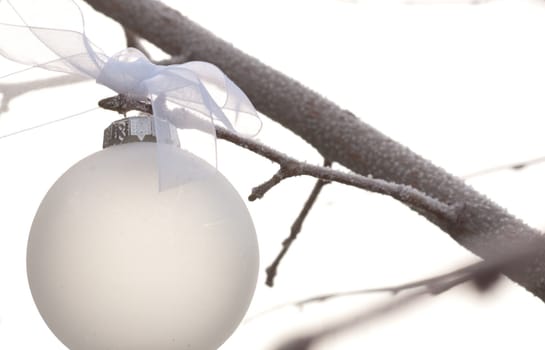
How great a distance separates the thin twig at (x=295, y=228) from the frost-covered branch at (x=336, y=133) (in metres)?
0.03

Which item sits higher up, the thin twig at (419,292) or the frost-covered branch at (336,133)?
the thin twig at (419,292)

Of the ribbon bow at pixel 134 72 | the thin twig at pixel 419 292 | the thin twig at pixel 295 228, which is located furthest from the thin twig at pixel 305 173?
the thin twig at pixel 419 292

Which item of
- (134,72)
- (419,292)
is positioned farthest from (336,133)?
(419,292)

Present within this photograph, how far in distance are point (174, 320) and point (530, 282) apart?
289 millimetres

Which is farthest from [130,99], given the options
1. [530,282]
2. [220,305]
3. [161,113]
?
[530,282]

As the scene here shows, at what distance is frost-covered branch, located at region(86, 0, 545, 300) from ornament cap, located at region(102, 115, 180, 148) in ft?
0.73

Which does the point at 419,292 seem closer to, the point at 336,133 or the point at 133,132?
the point at 133,132

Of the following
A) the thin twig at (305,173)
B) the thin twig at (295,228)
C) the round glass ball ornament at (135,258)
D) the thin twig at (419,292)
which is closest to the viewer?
the thin twig at (419,292)

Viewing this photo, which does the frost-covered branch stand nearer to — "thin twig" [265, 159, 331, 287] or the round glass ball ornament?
"thin twig" [265, 159, 331, 287]

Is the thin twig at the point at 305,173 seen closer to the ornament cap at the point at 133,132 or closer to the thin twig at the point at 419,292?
the ornament cap at the point at 133,132

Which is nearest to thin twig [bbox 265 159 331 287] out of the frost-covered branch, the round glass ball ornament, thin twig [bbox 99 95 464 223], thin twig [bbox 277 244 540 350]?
the frost-covered branch

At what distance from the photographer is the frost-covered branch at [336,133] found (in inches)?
23.1

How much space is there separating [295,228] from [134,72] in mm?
330

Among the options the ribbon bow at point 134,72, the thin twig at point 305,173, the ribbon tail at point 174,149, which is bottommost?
the thin twig at point 305,173
